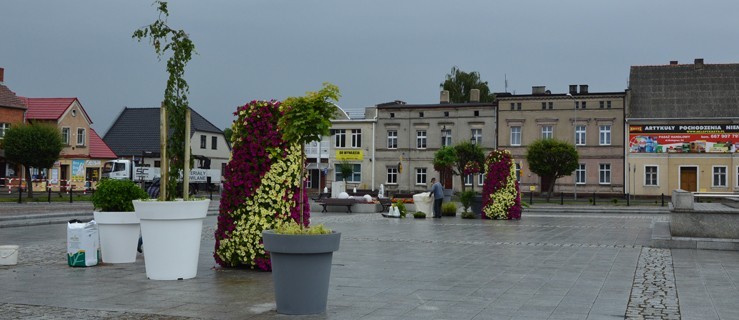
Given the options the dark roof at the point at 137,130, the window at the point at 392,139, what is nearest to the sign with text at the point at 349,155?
the window at the point at 392,139

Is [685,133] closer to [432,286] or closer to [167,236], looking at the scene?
[432,286]

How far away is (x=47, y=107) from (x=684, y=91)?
49.9 meters

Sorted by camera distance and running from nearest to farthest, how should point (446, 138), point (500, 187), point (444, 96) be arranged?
point (500, 187) → point (446, 138) → point (444, 96)

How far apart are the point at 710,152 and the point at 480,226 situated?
37.5 m

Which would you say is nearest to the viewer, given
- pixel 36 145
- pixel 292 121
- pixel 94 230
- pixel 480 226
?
pixel 292 121

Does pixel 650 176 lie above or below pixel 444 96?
below

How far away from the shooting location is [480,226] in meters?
21.8

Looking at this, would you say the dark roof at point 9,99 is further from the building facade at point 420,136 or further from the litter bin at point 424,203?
the litter bin at point 424,203

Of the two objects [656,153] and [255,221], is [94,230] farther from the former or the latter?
[656,153]

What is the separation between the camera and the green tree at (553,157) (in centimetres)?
4841

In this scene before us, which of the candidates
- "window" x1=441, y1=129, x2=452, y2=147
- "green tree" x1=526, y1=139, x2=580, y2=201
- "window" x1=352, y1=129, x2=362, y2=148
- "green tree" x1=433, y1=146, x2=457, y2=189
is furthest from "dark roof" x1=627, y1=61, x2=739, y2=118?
"window" x1=352, y1=129, x2=362, y2=148

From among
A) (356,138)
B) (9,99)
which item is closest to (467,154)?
(356,138)

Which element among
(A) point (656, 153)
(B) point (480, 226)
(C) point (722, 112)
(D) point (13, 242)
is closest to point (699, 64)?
(C) point (722, 112)

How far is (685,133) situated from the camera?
5328 centimetres
